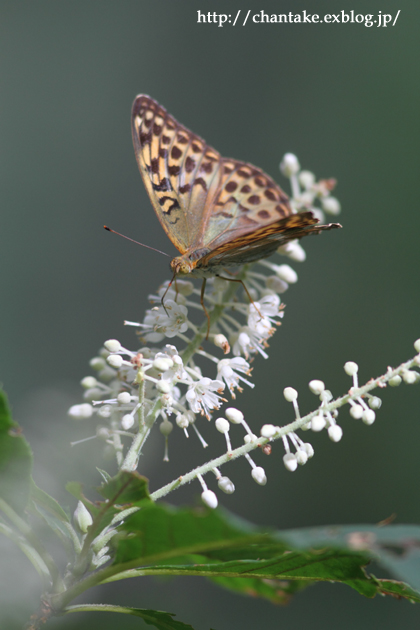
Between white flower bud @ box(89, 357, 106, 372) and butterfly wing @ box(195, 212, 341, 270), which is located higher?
butterfly wing @ box(195, 212, 341, 270)

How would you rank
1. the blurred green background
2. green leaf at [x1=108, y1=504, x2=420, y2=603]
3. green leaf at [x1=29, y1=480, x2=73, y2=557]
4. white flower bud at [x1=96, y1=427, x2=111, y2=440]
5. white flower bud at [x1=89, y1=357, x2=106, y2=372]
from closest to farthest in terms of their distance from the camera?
green leaf at [x1=108, y1=504, x2=420, y2=603] → green leaf at [x1=29, y1=480, x2=73, y2=557] → white flower bud at [x1=96, y1=427, x2=111, y2=440] → white flower bud at [x1=89, y1=357, x2=106, y2=372] → the blurred green background

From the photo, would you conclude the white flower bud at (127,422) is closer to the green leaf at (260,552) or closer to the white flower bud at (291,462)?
the green leaf at (260,552)

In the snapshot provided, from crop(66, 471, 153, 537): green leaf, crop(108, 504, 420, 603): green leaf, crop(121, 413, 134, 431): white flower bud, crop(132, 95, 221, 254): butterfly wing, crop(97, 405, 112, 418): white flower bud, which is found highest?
crop(132, 95, 221, 254): butterfly wing

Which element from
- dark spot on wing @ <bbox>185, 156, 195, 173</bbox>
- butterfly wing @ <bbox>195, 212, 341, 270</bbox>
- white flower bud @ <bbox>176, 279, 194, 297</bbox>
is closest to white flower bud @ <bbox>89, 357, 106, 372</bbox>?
white flower bud @ <bbox>176, 279, 194, 297</bbox>

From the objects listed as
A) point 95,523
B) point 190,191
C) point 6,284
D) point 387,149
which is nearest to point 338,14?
point 387,149

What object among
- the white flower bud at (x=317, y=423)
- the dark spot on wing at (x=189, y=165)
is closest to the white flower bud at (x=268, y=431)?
the white flower bud at (x=317, y=423)

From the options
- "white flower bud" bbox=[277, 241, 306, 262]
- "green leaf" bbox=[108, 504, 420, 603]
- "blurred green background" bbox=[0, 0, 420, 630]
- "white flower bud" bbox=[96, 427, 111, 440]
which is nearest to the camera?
"green leaf" bbox=[108, 504, 420, 603]

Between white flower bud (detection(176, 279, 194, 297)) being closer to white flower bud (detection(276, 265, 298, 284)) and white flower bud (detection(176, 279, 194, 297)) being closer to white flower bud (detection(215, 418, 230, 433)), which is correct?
white flower bud (detection(276, 265, 298, 284))
